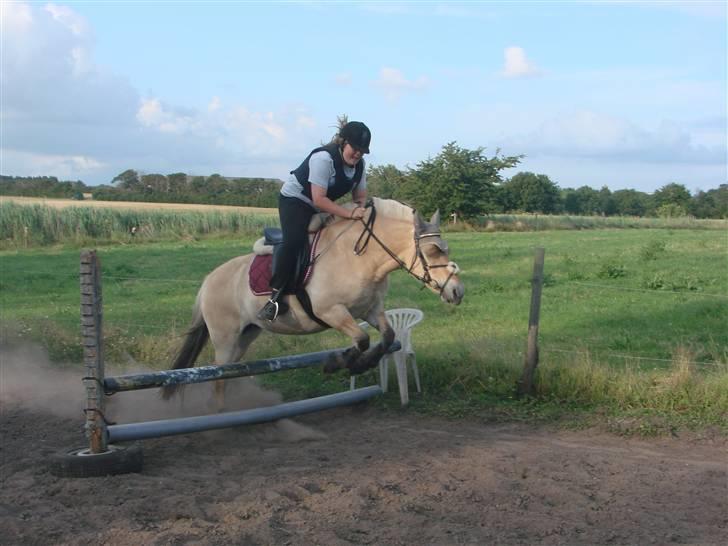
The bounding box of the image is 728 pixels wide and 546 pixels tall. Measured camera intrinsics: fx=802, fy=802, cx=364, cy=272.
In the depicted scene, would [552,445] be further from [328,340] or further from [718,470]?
[328,340]

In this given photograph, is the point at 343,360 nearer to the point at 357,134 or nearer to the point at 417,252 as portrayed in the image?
the point at 417,252

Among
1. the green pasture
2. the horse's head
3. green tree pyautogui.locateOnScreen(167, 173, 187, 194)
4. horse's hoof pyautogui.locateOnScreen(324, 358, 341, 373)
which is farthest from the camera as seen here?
green tree pyautogui.locateOnScreen(167, 173, 187, 194)

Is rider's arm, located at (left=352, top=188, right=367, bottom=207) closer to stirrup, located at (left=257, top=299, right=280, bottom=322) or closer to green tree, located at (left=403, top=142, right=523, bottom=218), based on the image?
stirrup, located at (left=257, top=299, right=280, bottom=322)

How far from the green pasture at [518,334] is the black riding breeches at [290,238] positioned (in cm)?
232

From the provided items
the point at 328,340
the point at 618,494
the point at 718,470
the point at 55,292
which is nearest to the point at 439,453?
the point at 618,494

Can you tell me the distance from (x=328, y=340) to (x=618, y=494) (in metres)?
5.85

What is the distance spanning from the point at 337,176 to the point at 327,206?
0.31m

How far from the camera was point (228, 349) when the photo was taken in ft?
24.8

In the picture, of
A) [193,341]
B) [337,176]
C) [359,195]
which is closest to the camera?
[337,176]

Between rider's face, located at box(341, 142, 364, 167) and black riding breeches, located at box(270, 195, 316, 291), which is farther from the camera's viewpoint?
black riding breeches, located at box(270, 195, 316, 291)

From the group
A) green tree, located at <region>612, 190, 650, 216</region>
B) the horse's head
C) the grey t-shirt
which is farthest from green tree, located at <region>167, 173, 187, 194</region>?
green tree, located at <region>612, 190, 650, 216</region>

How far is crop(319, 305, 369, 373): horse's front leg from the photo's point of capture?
6289 millimetres

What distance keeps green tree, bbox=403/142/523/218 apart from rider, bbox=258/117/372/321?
32.9 metres

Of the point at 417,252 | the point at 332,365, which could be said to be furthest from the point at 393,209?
the point at 332,365
